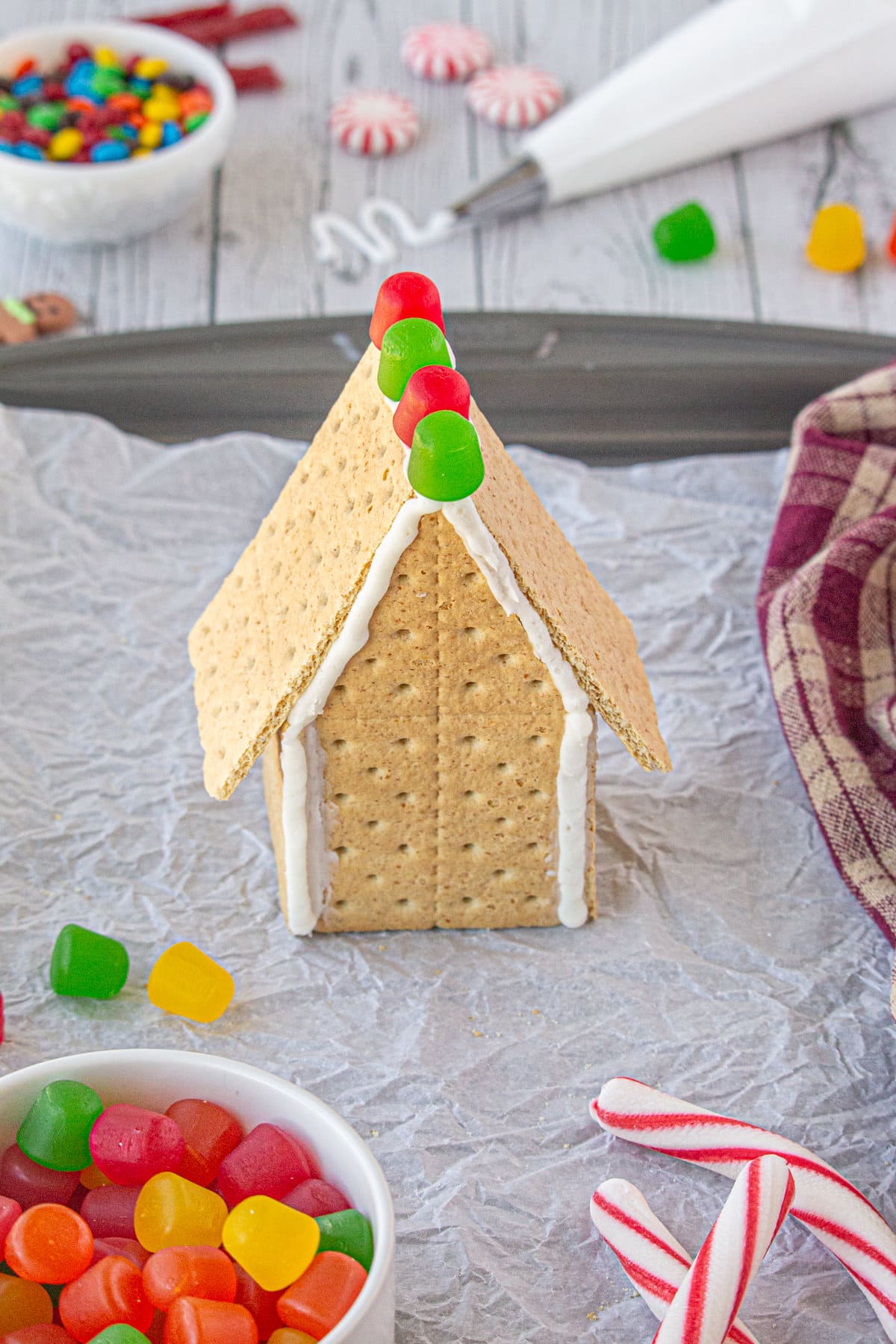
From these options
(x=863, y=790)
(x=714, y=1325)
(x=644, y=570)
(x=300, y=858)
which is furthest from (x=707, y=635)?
(x=714, y=1325)

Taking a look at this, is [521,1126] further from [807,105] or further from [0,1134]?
[807,105]

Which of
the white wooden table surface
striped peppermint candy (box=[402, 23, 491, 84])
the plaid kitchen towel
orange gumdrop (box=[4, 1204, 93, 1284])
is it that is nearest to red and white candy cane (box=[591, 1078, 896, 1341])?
the plaid kitchen towel

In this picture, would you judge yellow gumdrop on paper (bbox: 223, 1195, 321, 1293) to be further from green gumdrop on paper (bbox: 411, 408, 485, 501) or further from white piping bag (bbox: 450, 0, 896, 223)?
white piping bag (bbox: 450, 0, 896, 223)

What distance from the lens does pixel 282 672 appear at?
104 centimetres

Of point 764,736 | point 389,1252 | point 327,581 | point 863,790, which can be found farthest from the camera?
point 764,736

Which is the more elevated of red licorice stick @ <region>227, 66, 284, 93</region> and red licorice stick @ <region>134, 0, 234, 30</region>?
red licorice stick @ <region>134, 0, 234, 30</region>

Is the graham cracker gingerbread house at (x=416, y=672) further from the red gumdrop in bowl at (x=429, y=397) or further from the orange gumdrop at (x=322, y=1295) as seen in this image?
the orange gumdrop at (x=322, y=1295)

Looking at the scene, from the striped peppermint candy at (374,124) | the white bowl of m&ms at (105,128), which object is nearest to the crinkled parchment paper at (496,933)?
the white bowl of m&ms at (105,128)

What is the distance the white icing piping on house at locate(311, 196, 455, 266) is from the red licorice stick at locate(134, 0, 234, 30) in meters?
0.46

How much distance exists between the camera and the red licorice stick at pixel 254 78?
2361mm

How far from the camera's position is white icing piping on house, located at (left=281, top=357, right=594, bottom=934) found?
96 centimetres

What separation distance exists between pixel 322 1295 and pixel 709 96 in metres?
1.78

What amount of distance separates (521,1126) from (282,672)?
35 centimetres

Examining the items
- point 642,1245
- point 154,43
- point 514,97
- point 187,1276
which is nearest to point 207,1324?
point 187,1276
